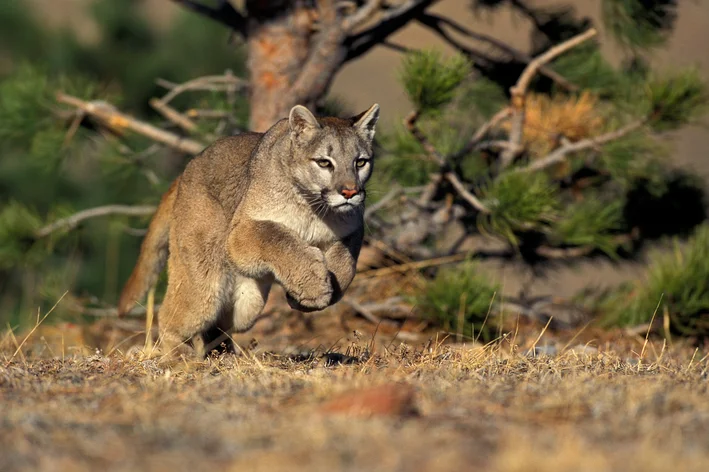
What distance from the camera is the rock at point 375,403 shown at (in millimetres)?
3400

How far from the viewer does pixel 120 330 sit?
30.9 ft

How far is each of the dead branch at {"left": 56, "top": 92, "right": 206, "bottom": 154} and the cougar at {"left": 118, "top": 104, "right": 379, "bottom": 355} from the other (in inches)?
93.4

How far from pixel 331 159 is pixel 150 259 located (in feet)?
6.02

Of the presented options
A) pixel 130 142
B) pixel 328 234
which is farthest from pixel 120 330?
pixel 328 234

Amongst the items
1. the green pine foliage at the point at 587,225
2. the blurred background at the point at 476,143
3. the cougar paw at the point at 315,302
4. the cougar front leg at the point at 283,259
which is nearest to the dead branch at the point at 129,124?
the blurred background at the point at 476,143

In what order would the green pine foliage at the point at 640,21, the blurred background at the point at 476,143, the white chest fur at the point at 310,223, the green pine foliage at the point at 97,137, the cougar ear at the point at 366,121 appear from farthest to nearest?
the green pine foliage at the point at 97,137
the green pine foliage at the point at 640,21
the blurred background at the point at 476,143
the cougar ear at the point at 366,121
the white chest fur at the point at 310,223

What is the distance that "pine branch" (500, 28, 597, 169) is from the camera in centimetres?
809

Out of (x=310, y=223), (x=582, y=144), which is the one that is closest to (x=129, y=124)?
(x=310, y=223)

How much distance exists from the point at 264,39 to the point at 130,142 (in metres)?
2.18

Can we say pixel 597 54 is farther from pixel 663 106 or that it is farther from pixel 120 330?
pixel 120 330

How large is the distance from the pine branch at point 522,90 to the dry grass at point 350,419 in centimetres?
376

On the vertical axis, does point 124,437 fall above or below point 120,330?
above

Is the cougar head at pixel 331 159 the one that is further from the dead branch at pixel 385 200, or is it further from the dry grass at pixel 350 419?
the dead branch at pixel 385 200

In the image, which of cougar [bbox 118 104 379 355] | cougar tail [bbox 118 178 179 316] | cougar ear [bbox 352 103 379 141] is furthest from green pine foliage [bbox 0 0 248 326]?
cougar ear [bbox 352 103 379 141]
